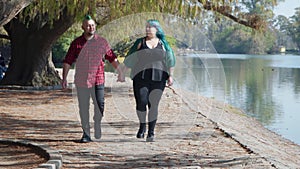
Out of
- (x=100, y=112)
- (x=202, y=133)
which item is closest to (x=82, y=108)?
(x=100, y=112)

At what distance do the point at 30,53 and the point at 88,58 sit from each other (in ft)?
27.6

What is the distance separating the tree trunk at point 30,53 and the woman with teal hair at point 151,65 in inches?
313

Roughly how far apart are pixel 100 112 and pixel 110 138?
55 cm

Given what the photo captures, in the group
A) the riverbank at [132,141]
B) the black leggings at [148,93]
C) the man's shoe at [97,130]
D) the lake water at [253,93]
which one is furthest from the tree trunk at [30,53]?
the black leggings at [148,93]

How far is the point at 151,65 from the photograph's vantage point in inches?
272


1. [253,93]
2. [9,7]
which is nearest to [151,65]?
[9,7]

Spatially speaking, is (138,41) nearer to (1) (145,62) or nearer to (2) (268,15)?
(1) (145,62)

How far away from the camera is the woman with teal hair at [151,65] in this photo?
6.81 meters

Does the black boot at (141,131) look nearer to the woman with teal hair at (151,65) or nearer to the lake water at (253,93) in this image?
the woman with teal hair at (151,65)

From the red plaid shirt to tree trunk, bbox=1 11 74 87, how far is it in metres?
7.85

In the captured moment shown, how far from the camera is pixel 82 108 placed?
23.1ft

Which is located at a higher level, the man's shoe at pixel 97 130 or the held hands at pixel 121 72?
the held hands at pixel 121 72

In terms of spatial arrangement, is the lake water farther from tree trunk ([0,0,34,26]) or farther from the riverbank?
tree trunk ([0,0,34,26])

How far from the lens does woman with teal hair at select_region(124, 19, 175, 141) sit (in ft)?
22.4
